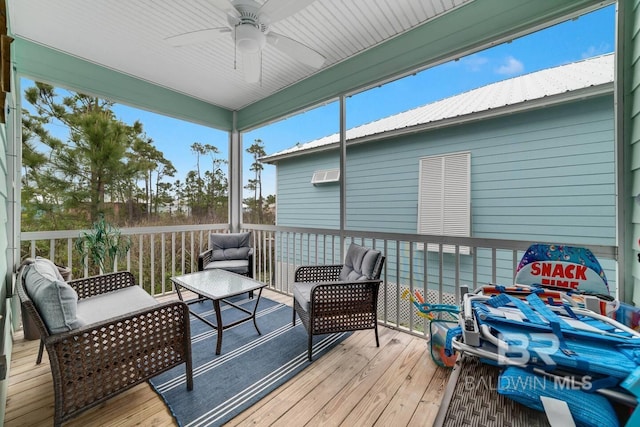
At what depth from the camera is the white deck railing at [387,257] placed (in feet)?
7.79

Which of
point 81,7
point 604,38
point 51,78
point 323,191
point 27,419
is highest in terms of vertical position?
point 81,7

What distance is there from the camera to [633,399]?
0.66 m

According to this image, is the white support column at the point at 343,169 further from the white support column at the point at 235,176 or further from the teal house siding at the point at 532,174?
the white support column at the point at 235,176

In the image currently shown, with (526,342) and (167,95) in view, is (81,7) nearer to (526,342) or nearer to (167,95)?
(167,95)

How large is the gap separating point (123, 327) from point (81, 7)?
2.83 m

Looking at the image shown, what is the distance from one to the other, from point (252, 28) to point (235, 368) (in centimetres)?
259

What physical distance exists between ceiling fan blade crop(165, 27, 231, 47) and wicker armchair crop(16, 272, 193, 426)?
6.49ft

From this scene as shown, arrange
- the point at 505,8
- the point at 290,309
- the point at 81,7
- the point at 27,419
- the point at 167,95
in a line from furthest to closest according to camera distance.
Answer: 1. the point at 167,95
2. the point at 290,309
3. the point at 81,7
4. the point at 505,8
5. the point at 27,419

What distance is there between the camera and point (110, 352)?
1.51 m

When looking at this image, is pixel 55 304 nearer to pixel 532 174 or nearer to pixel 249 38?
pixel 249 38

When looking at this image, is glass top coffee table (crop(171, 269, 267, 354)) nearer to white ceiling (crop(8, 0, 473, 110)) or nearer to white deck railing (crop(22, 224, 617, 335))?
white deck railing (crop(22, 224, 617, 335))

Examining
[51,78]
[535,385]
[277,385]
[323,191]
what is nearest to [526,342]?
[535,385]

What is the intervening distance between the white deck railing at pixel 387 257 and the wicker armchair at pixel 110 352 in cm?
183

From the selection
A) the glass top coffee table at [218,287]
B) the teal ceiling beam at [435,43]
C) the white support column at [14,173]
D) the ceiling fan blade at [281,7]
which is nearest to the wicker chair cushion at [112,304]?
the glass top coffee table at [218,287]
